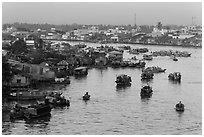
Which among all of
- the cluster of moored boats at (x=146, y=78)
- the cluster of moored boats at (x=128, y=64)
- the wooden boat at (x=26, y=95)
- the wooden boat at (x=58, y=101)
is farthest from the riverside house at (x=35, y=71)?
the cluster of moored boats at (x=128, y=64)

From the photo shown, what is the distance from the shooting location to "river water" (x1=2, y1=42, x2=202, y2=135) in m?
3.25

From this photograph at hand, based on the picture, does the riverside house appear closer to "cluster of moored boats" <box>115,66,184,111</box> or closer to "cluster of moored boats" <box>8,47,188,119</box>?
"cluster of moored boats" <box>8,47,188,119</box>

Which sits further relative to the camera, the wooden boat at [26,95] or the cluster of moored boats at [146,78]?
the cluster of moored boats at [146,78]

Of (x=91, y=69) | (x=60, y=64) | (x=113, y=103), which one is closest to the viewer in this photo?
(x=113, y=103)

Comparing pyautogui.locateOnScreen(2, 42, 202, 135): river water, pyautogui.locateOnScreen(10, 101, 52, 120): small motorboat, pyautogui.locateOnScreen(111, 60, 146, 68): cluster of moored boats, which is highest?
pyautogui.locateOnScreen(111, 60, 146, 68): cluster of moored boats

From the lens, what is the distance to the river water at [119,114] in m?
3.25

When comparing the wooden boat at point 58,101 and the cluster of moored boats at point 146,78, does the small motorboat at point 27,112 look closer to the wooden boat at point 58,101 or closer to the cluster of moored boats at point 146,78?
the wooden boat at point 58,101

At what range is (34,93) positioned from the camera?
444 centimetres

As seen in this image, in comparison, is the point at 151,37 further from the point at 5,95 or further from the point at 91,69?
the point at 5,95

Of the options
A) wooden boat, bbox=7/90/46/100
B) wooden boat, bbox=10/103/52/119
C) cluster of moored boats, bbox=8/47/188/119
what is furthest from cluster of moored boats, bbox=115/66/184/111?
wooden boat, bbox=10/103/52/119

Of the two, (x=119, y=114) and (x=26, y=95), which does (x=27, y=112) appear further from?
(x=26, y=95)

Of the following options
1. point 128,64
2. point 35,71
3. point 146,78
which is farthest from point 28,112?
point 128,64

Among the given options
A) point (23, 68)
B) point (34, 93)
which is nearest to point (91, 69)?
point (23, 68)

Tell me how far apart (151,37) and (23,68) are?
14664 millimetres
